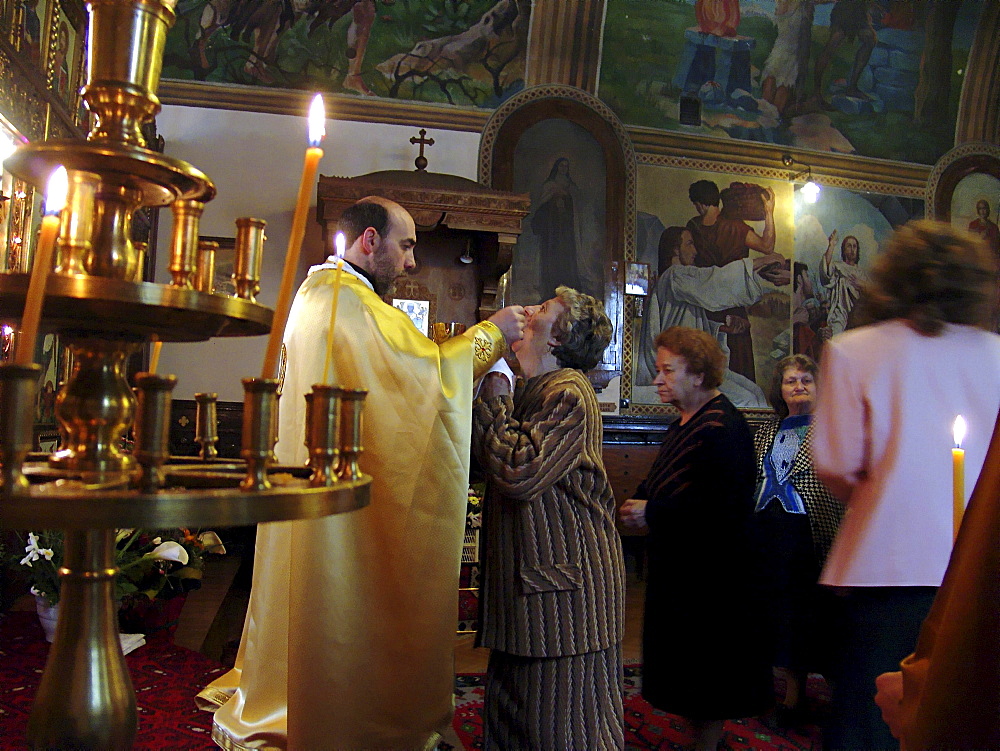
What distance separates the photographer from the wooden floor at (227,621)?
384cm

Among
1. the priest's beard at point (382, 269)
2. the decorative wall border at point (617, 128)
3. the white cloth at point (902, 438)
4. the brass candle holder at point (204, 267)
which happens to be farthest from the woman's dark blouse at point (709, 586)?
the decorative wall border at point (617, 128)

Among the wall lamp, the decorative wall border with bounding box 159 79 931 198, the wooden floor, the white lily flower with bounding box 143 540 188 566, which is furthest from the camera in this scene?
the wall lamp

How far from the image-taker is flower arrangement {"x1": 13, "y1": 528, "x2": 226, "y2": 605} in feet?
10.8

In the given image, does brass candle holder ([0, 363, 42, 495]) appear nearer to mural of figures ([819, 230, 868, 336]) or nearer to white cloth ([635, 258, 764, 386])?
white cloth ([635, 258, 764, 386])

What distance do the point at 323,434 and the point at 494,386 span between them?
1534mm

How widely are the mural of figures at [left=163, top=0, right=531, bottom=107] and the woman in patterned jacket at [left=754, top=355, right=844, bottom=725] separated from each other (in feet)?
16.1

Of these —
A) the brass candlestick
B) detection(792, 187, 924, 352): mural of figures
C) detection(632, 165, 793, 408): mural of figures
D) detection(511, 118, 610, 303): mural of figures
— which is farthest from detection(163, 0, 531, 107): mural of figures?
the brass candlestick

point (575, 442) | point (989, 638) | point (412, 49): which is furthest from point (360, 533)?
point (412, 49)

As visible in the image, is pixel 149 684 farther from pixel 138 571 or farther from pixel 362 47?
pixel 362 47

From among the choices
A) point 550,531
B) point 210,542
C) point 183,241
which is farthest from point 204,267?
point 210,542

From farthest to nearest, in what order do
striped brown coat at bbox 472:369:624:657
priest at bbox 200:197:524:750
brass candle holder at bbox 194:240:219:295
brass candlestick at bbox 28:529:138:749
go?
1. priest at bbox 200:197:524:750
2. striped brown coat at bbox 472:369:624:657
3. brass candle holder at bbox 194:240:219:295
4. brass candlestick at bbox 28:529:138:749

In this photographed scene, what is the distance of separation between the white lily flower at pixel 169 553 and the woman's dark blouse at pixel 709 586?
7.15 feet

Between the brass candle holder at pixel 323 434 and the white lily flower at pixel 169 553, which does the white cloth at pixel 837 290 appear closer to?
the white lily flower at pixel 169 553

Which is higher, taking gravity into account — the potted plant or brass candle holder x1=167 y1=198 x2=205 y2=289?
brass candle holder x1=167 y1=198 x2=205 y2=289
